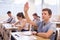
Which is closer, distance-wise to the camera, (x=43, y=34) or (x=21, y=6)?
(x=43, y=34)

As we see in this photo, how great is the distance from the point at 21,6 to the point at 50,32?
3870mm

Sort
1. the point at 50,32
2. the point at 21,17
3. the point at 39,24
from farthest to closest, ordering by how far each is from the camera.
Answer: the point at 21,17
the point at 39,24
the point at 50,32

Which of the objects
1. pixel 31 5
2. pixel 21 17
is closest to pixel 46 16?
pixel 21 17

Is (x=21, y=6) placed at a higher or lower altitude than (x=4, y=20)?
higher

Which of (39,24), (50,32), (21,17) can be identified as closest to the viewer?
(50,32)

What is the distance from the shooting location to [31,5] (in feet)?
21.1

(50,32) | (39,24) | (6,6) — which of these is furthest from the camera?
(6,6)

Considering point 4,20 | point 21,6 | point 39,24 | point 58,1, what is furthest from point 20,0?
point 39,24

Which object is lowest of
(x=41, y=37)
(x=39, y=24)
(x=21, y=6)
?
(x=41, y=37)

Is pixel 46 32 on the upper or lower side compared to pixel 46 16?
lower

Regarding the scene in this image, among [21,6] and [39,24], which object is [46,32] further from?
[21,6]

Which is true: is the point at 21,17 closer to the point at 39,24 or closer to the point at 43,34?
the point at 39,24

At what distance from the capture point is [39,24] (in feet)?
9.77

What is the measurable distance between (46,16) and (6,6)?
3775 millimetres
